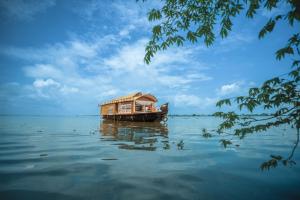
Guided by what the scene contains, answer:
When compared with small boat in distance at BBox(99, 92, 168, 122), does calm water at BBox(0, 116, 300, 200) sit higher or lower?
lower

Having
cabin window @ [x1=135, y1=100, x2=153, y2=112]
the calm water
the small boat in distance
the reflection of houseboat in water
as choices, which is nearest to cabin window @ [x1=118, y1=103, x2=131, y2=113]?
the small boat in distance

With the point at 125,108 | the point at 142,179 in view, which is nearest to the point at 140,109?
the point at 125,108

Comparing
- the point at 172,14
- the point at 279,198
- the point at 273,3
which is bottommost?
the point at 279,198

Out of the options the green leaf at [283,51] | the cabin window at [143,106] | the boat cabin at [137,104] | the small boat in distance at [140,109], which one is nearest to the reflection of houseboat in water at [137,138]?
the green leaf at [283,51]

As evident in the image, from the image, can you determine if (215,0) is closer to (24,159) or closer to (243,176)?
(243,176)

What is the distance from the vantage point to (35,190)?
439cm

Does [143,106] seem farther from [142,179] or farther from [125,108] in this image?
[142,179]

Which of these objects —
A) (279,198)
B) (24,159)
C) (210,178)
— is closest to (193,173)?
(210,178)

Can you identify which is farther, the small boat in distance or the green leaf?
the small boat in distance

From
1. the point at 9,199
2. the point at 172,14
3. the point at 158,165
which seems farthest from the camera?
the point at 158,165

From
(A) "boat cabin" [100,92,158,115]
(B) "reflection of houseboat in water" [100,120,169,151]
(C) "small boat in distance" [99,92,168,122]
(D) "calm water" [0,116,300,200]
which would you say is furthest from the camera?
(A) "boat cabin" [100,92,158,115]

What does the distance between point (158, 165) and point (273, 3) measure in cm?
534

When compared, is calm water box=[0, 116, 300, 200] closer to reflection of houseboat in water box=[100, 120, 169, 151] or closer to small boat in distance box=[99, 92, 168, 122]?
reflection of houseboat in water box=[100, 120, 169, 151]

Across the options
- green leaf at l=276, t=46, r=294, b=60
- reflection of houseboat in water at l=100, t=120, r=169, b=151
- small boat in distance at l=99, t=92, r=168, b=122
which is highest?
small boat in distance at l=99, t=92, r=168, b=122
